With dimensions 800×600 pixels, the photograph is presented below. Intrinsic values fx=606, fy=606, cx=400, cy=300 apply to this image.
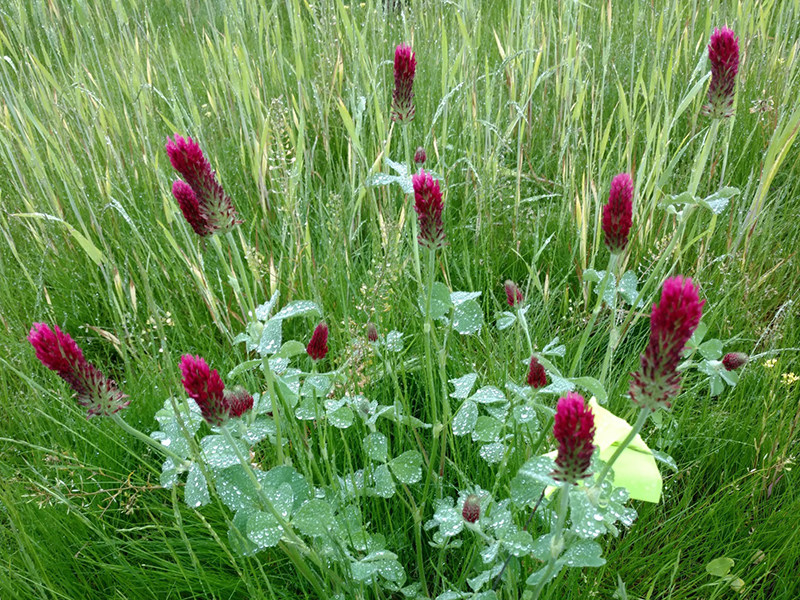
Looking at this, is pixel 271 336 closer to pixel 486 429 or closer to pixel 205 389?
pixel 205 389

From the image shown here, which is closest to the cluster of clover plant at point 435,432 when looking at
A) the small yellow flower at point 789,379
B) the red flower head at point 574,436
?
the red flower head at point 574,436

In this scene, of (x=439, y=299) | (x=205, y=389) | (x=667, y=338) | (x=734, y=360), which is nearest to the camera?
(x=667, y=338)

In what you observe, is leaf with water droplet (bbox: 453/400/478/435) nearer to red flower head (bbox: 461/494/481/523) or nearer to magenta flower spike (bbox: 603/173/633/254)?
red flower head (bbox: 461/494/481/523)

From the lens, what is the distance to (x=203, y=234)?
0.86 m

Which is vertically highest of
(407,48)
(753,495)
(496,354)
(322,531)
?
(407,48)

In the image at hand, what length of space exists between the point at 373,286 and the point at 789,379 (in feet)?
3.19

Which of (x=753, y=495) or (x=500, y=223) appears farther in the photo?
(x=500, y=223)

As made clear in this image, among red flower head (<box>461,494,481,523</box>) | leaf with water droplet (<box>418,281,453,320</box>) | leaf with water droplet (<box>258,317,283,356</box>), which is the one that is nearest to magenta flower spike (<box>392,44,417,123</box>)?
leaf with water droplet (<box>418,281,453,320</box>)

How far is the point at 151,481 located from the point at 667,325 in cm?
119

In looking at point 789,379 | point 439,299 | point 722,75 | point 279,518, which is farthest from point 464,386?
point 789,379

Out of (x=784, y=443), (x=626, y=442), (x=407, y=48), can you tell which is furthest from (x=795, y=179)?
(x=626, y=442)

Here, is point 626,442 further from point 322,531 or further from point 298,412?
point 298,412

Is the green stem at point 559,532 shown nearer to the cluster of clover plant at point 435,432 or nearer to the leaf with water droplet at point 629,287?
the cluster of clover plant at point 435,432

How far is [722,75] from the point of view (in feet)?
3.47
